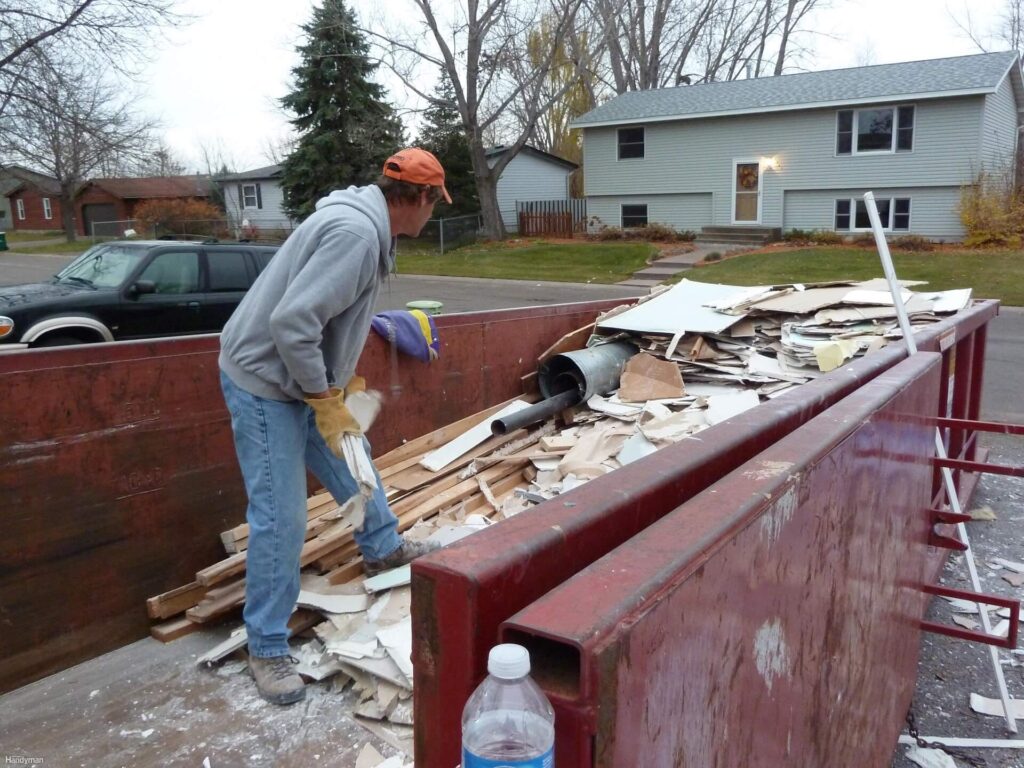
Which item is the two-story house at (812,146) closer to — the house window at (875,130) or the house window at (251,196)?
the house window at (875,130)

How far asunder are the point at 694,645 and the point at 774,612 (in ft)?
1.29

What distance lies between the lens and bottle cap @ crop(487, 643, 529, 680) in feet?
3.05

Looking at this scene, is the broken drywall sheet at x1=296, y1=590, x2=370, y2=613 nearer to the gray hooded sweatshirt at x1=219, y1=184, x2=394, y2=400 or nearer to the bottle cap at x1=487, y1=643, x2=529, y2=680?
the gray hooded sweatshirt at x1=219, y1=184, x2=394, y2=400

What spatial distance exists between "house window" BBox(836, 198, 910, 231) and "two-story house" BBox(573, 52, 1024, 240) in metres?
0.04

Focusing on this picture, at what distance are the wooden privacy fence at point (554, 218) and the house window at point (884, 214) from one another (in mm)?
9633

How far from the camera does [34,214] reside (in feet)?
206

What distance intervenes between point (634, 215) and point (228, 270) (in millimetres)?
22571

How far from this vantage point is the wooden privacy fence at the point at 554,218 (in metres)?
31.5

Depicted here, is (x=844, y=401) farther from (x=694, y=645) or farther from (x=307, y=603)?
(x=307, y=603)

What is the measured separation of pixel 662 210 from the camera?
29594 millimetres

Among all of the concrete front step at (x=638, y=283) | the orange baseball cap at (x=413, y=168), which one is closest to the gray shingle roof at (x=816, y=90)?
the concrete front step at (x=638, y=283)

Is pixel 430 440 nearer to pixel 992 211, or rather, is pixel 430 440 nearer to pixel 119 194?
pixel 992 211

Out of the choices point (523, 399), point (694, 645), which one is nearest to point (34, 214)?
point (523, 399)

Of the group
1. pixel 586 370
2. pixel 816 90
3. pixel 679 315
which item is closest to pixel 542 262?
pixel 816 90
